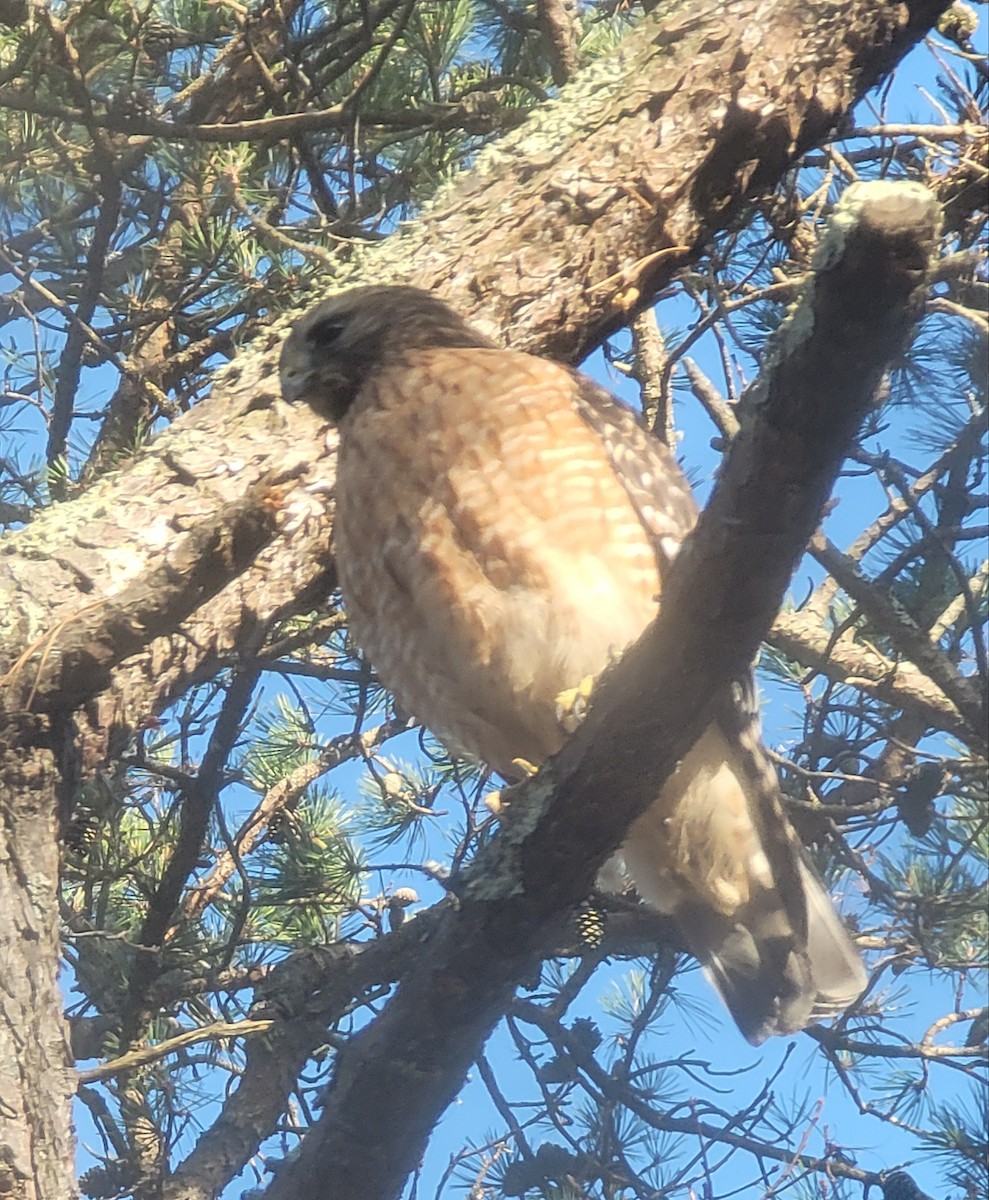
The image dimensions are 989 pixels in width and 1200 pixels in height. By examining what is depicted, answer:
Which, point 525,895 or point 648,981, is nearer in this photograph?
point 525,895

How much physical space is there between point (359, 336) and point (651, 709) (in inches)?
61.3

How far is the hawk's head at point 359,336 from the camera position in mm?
2969

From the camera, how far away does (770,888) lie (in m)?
2.83

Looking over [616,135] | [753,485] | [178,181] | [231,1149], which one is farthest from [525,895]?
[178,181]

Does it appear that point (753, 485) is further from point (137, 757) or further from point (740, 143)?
point (740, 143)

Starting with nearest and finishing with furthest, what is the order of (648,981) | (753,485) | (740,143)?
1. (753,485)
2. (740,143)
3. (648,981)

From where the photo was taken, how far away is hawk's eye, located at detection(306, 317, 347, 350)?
9.82 ft

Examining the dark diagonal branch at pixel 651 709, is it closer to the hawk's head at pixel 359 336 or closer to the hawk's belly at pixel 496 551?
the hawk's belly at pixel 496 551

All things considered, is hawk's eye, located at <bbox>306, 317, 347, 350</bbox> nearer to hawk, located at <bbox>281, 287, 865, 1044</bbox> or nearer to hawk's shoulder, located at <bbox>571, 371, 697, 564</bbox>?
hawk, located at <bbox>281, 287, 865, 1044</bbox>

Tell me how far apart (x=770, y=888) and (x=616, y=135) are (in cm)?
171

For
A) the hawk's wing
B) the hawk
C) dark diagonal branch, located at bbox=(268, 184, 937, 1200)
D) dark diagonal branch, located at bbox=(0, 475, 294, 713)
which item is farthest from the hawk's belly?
dark diagonal branch, located at bbox=(268, 184, 937, 1200)

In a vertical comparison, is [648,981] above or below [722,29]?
below

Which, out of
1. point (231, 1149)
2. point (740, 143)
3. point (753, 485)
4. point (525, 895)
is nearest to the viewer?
point (753, 485)

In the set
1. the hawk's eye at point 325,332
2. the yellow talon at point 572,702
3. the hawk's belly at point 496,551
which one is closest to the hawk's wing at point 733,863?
the hawk's belly at point 496,551
